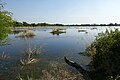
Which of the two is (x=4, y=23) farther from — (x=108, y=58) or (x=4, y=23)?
(x=108, y=58)

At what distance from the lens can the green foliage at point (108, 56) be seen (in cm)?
1326

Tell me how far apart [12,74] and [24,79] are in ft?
7.10

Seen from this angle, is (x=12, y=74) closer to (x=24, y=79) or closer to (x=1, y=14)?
(x=24, y=79)

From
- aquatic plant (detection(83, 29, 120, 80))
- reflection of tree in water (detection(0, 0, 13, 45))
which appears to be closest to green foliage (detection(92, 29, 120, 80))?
aquatic plant (detection(83, 29, 120, 80))

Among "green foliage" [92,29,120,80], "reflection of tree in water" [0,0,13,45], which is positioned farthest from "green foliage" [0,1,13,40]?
"green foliage" [92,29,120,80]

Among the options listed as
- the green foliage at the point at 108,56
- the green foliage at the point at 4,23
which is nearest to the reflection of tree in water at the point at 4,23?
Answer: the green foliage at the point at 4,23

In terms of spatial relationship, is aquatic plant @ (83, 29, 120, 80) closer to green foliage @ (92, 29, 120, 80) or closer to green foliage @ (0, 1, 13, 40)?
green foliage @ (92, 29, 120, 80)

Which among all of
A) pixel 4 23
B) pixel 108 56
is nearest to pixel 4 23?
pixel 4 23

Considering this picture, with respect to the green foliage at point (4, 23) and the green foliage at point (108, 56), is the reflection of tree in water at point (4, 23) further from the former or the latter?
the green foliage at point (108, 56)

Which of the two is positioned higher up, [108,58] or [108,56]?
[108,56]

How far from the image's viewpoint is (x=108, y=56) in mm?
13828

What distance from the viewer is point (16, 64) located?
64.6 feet

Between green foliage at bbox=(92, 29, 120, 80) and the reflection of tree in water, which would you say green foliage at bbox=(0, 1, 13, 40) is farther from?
green foliage at bbox=(92, 29, 120, 80)

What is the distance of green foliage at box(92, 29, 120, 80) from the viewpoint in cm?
1326
